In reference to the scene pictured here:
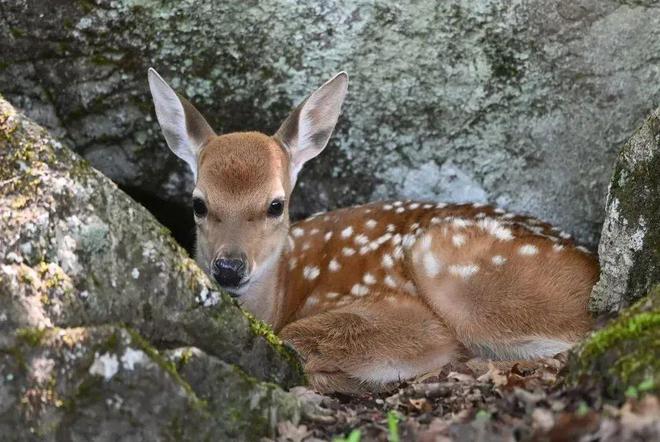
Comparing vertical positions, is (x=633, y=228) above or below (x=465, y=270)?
above

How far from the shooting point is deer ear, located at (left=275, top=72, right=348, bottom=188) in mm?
5023

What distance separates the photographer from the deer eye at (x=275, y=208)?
485cm

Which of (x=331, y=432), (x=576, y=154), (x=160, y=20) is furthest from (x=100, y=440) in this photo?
(x=576, y=154)

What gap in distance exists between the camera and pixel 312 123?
17.0 ft

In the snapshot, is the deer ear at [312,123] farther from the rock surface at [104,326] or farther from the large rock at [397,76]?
the rock surface at [104,326]

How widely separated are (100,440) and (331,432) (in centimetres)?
70

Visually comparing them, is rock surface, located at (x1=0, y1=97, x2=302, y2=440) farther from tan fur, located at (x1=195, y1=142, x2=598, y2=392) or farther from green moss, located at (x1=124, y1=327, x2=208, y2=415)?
tan fur, located at (x1=195, y1=142, x2=598, y2=392)

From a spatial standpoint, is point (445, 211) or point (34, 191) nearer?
point (34, 191)

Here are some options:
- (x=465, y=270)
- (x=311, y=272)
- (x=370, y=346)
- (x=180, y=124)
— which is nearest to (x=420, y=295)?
(x=465, y=270)

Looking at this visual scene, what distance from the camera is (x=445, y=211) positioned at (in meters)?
5.27

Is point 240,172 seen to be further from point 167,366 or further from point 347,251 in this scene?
point 167,366

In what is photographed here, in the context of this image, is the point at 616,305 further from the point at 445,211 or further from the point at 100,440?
the point at 100,440

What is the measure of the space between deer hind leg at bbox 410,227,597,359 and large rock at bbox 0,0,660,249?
56cm

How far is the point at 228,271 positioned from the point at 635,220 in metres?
1.71
